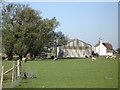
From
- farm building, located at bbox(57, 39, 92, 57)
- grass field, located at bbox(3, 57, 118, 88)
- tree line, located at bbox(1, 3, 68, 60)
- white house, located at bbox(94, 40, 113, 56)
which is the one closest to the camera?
grass field, located at bbox(3, 57, 118, 88)

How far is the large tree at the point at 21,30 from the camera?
64562 mm

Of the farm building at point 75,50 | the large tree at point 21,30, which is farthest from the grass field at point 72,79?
the farm building at point 75,50

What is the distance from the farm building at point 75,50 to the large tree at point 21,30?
38.5 metres

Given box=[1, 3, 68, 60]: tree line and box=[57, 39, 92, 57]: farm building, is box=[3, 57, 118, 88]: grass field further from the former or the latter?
box=[57, 39, 92, 57]: farm building

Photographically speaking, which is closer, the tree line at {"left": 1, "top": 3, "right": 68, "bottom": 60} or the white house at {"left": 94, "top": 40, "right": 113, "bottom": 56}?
the tree line at {"left": 1, "top": 3, "right": 68, "bottom": 60}

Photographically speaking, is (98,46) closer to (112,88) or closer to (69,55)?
(69,55)

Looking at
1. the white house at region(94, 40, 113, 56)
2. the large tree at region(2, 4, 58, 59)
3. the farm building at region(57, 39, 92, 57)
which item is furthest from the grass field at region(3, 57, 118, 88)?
the white house at region(94, 40, 113, 56)

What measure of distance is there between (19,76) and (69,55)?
90168 mm

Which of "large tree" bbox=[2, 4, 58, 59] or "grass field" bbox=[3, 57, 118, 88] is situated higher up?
"large tree" bbox=[2, 4, 58, 59]

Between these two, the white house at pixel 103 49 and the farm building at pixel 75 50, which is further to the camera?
the white house at pixel 103 49

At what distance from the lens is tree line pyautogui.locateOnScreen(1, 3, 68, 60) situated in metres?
64.6

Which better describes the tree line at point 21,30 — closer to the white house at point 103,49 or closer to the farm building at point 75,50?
the farm building at point 75,50

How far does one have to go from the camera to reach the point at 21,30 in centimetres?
6519

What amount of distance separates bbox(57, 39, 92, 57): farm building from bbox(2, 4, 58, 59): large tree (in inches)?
1517
